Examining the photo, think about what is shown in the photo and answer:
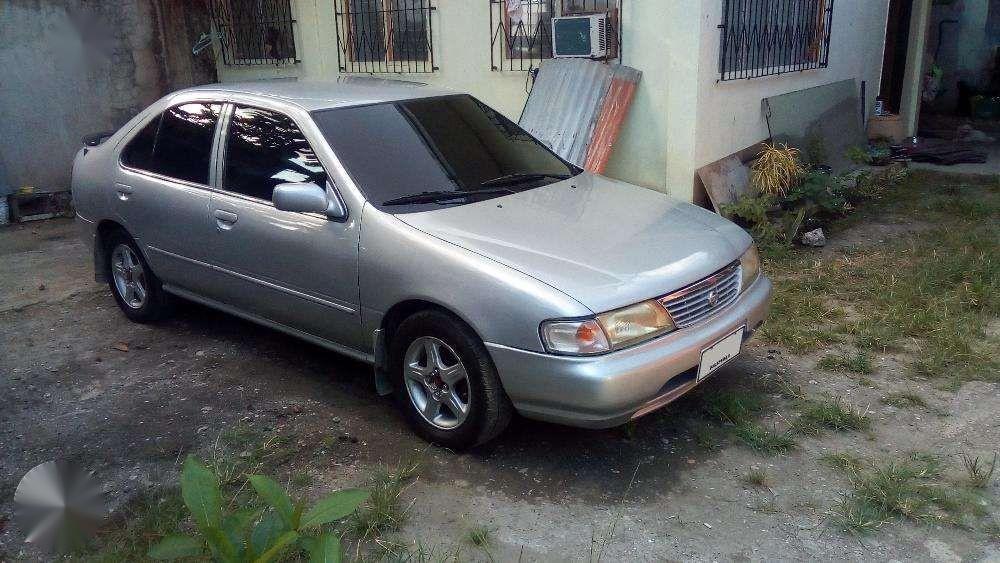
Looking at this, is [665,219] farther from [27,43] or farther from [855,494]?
[27,43]

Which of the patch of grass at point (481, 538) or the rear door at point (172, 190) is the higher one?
the rear door at point (172, 190)

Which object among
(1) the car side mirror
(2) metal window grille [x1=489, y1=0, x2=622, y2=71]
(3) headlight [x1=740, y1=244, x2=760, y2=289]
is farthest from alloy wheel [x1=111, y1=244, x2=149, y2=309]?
(2) metal window grille [x1=489, y1=0, x2=622, y2=71]

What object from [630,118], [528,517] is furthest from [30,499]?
[630,118]

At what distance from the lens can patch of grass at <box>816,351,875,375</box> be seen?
4.25 meters

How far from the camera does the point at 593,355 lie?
303 centimetres

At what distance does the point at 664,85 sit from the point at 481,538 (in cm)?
460

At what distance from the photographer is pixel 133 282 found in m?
5.23

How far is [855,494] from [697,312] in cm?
93

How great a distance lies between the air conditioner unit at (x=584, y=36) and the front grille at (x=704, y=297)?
11.3 feet

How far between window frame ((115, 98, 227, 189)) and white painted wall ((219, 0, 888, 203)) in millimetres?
3442

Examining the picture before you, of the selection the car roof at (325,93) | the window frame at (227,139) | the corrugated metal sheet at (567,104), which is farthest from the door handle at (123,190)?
the corrugated metal sheet at (567,104)

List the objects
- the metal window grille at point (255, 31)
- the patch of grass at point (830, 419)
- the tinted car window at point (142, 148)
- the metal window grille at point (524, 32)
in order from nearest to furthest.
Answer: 1. the patch of grass at point (830, 419)
2. the tinted car window at point (142, 148)
3. the metal window grille at point (524, 32)
4. the metal window grille at point (255, 31)

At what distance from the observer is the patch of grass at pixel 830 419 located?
3670 mm

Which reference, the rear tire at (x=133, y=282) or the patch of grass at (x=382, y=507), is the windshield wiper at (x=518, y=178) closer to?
the patch of grass at (x=382, y=507)
